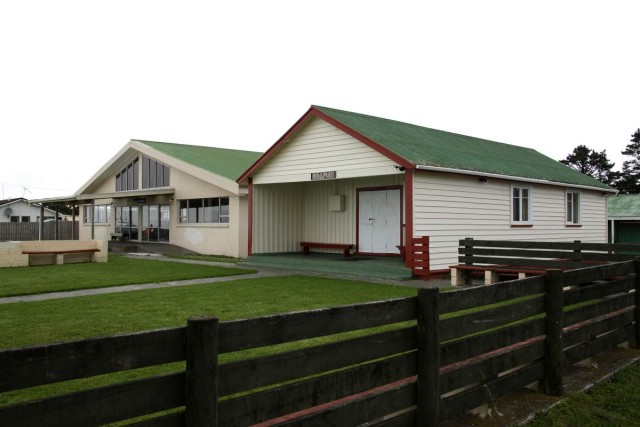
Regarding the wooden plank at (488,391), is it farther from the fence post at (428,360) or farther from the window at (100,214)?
the window at (100,214)

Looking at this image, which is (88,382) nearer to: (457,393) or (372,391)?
(372,391)

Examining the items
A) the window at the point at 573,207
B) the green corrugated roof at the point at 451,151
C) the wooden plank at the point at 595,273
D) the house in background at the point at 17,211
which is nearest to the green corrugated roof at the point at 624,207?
the green corrugated roof at the point at 451,151

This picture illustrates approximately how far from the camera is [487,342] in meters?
4.63

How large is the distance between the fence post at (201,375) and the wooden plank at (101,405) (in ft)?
0.23

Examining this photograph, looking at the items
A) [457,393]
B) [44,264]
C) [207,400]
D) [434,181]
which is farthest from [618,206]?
[207,400]

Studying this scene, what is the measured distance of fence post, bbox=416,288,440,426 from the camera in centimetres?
396

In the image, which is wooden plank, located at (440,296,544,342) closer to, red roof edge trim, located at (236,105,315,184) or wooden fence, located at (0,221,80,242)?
red roof edge trim, located at (236,105,315,184)

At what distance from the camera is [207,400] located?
276 centimetres

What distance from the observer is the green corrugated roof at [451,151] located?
1567 centimetres

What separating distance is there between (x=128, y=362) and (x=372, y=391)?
180 centimetres

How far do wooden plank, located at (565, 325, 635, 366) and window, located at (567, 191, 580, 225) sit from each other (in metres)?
15.3

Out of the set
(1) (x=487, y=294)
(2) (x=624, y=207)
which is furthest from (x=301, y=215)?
(2) (x=624, y=207)

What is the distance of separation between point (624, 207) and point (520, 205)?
17.1 metres

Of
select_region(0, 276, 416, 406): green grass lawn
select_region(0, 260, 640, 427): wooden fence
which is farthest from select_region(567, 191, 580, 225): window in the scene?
→ select_region(0, 260, 640, 427): wooden fence
